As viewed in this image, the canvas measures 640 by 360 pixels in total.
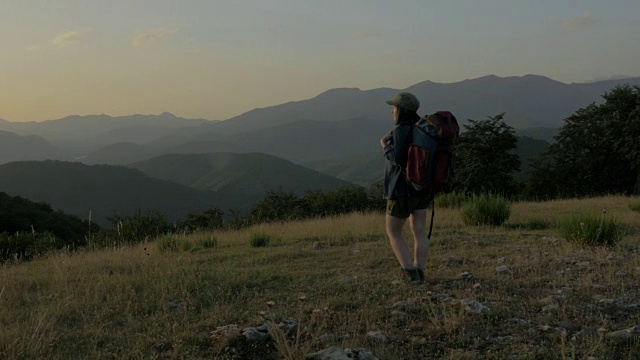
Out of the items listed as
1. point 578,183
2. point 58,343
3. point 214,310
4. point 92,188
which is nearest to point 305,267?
point 214,310

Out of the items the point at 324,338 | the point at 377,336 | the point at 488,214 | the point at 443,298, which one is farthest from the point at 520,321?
the point at 488,214

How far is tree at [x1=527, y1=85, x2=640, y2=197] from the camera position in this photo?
30.1 m

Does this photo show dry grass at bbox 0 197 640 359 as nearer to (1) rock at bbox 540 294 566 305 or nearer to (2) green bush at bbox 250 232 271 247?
(1) rock at bbox 540 294 566 305

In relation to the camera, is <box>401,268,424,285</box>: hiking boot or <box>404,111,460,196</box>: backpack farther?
<box>401,268,424,285</box>: hiking boot

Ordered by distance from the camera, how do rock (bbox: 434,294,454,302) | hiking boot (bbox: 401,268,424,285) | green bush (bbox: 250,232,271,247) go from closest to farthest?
rock (bbox: 434,294,454,302) → hiking boot (bbox: 401,268,424,285) → green bush (bbox: 250,232,271,247)

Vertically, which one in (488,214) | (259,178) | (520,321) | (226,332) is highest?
A: (226,332)

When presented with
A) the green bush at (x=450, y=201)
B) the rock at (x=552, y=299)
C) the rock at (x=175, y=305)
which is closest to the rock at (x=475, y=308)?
the rock at (x=552, y=299)

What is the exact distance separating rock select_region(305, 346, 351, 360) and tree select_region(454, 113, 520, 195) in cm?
2754

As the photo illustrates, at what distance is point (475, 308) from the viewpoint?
146 inches

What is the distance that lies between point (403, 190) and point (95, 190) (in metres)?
131

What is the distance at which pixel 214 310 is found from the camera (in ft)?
13.6

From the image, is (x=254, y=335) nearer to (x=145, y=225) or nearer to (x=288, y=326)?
(x=288, y=326)

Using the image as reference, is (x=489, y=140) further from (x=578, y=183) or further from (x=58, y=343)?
(x=58, y=343)

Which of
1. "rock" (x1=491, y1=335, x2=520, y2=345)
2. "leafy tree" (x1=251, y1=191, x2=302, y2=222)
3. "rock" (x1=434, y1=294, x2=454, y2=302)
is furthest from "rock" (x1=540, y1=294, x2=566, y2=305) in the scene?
"leafy tree" (x1=251, y1=191, x2=302, y2=222)
